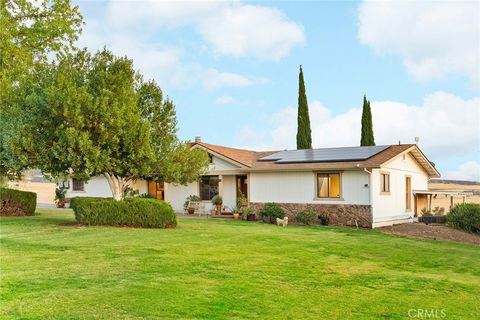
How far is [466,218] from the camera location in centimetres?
2241

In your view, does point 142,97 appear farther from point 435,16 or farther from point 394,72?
point 435,16

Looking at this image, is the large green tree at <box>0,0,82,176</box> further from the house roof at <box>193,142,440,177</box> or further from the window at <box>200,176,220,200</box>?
the window at <box>200,176,220,200</box>

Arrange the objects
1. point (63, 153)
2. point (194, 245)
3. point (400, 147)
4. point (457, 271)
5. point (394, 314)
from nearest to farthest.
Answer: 1. point (394, 314)
2. point (457, 271)
3. point (194, 245)
4. point (63, 153)
5. point (400, 147)

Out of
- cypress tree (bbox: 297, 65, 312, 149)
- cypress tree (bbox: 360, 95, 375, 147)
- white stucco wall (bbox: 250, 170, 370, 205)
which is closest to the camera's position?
white stucco wall (bbox: 250, 170, 370, 205)

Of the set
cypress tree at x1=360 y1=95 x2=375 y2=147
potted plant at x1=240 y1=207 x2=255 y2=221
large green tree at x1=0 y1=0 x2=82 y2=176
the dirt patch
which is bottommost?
the dirt patch

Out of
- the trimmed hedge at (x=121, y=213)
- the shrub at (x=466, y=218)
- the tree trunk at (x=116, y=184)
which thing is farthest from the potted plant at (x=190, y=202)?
the shrub at (x=466, y=218)

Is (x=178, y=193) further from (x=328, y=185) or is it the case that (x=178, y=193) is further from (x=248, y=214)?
(x=328, y=185)

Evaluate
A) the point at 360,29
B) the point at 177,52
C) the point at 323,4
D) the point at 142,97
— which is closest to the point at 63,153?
the point at 142,97

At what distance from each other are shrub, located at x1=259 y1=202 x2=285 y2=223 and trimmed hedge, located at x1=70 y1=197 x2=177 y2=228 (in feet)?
22.7

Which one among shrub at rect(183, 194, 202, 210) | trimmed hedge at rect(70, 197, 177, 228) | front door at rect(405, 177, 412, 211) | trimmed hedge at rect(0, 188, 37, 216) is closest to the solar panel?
front door at rect(405, 177, 412, 211)

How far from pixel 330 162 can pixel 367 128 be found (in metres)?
17.6

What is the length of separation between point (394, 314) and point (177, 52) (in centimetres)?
1540

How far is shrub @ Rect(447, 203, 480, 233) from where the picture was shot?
2217cm

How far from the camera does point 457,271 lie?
35.7 ft
